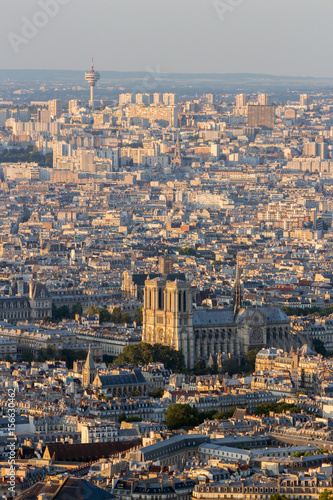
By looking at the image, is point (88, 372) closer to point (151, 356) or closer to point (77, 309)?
point (151, 356)

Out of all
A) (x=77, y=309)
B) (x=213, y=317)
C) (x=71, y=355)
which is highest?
(x=213, y=317)

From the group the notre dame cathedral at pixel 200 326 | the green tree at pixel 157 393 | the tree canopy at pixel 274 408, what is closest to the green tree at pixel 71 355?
the notre dame cathedral at pixel 200 326

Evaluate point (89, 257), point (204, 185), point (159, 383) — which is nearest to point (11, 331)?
point (159, 383)

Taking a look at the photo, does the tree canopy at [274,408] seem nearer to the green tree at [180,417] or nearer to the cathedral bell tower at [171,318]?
the green tree at [180,417]

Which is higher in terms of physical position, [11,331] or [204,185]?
[11,331]

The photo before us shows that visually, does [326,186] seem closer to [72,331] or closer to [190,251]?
[190,251]

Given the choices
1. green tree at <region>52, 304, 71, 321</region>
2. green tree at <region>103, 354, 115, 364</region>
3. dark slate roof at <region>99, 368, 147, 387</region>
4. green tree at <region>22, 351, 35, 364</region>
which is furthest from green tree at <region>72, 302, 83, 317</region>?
dark slate roof at <region>99, 368, 147, 387</region>

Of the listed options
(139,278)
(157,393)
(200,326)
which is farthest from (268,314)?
(139,278)
